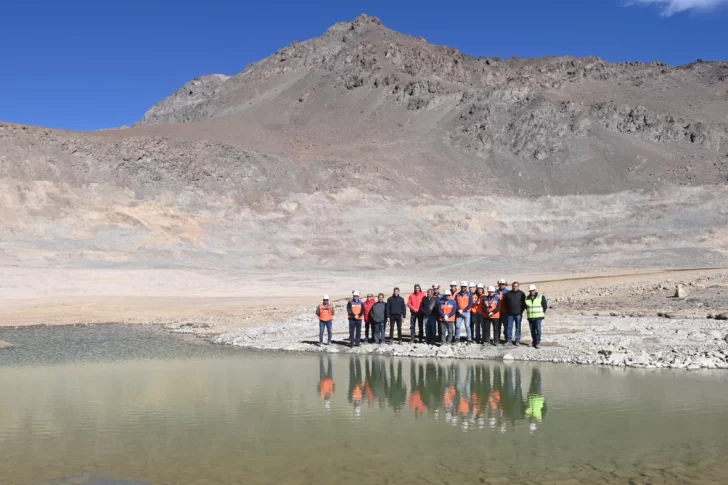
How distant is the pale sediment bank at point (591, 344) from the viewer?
16.5 m

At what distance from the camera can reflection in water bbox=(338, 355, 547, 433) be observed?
1156 cm

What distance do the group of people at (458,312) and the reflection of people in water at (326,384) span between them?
7.41 feet

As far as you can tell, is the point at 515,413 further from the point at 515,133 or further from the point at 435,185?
the point at 515,133

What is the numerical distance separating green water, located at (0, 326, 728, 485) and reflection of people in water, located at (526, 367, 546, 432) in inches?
2.1

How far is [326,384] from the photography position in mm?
14766

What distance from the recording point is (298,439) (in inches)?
398

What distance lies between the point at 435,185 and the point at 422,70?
45.5 m

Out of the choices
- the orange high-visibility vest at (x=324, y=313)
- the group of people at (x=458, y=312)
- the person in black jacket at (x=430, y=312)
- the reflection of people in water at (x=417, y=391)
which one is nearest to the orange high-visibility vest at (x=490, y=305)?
the group of people at (x=458, y=312)

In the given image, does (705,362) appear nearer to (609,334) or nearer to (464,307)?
(609,334)

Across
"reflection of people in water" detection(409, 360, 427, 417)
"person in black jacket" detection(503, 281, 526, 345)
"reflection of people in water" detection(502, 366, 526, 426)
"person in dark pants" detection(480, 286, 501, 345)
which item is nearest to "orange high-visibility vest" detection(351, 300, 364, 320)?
"reflection of people in water" detection(409, 360, 427, 417)

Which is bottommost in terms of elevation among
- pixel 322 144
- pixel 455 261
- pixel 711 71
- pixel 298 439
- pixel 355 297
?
pixel 298 439

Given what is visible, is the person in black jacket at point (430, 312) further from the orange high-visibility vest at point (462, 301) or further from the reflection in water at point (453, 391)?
the reflection in water at point (453, 391)

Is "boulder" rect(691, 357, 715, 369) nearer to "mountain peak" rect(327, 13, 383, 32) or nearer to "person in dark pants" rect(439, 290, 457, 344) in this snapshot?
"person in dark pants" rect(439, 290, 457, 344)

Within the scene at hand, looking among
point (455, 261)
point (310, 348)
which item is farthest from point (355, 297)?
point (455, 261)
